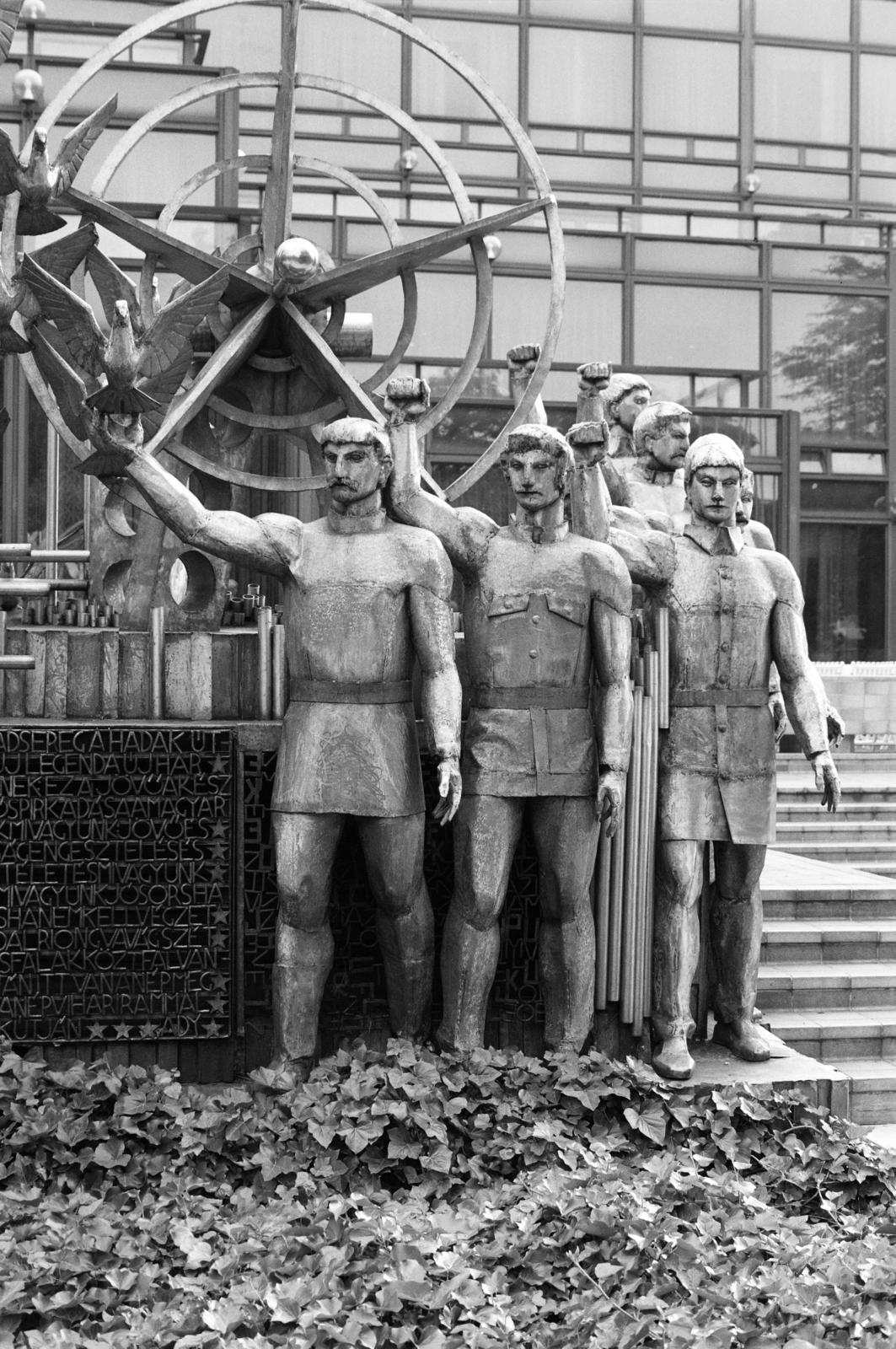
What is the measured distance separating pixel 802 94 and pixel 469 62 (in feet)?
15.0

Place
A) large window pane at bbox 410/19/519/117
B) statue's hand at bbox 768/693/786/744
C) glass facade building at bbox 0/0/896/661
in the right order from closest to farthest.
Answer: statue's hand at bbox 768/693/786/744 < glass facade building at bbox 0/0/896/661 < large window pane at bbox 410/19/519/117

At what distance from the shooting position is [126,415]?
5359 millimetres

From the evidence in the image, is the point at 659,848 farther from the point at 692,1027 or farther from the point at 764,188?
the point at 764,188

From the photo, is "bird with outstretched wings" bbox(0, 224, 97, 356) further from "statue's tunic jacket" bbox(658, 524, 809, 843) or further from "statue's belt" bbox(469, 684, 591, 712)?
"statue's tunic jacket" bbox(658, 524, 809, 843)

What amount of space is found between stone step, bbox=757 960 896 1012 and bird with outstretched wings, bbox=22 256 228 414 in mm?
4031

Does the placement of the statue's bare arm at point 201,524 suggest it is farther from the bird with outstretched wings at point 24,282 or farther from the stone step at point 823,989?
the stone step at point 823,989

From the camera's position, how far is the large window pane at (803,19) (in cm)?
2064

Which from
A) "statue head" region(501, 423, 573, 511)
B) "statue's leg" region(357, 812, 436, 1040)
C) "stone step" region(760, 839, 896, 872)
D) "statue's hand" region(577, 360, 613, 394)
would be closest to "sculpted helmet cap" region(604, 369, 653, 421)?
"statue's hand" region(577, 360, 613, 394)

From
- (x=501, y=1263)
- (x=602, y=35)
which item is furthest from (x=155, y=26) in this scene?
(x=602, y=35)

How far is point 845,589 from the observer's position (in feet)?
62.0

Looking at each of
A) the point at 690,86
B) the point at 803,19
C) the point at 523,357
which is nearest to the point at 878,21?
the point at 803,19

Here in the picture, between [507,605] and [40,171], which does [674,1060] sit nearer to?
[507,605]

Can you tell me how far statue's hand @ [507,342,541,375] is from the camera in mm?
7430

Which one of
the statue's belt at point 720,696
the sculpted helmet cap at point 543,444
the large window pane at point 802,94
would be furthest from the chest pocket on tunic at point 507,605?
the large window pane at point 802,94
